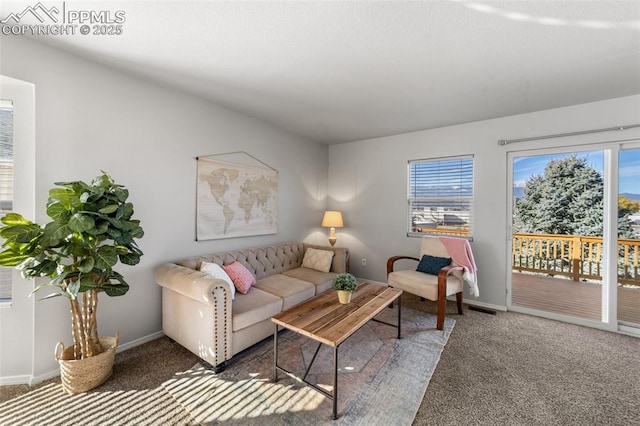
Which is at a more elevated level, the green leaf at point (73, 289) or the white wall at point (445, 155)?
the white wall at point (445, 155)

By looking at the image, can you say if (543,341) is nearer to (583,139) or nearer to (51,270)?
(583,139)

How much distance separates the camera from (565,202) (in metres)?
3.38

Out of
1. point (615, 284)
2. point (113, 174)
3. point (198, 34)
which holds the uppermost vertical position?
point (198, 34)

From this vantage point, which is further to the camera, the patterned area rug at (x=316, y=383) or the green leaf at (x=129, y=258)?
the green leaf at (x=129, y=258)

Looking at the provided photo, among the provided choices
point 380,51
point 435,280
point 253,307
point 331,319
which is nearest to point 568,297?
point 435,280

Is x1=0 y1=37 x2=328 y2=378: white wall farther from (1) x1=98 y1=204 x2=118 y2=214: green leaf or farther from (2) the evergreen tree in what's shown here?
(2) the evergreen tree

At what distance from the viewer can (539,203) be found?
11.5 feet

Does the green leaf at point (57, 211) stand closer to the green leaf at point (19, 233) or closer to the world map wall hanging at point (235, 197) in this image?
the green leaf at point (19, 233)

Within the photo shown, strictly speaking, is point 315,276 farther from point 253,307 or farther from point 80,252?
point 80,252

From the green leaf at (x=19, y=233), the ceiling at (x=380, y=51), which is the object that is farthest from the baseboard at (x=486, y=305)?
the green leaf at (x=19, y=233)

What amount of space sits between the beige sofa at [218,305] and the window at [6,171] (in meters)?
0.98

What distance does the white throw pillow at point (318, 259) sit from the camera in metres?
3.54

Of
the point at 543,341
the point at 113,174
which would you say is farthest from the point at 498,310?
the point at 113,174

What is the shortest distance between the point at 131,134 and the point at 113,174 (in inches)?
16.6
